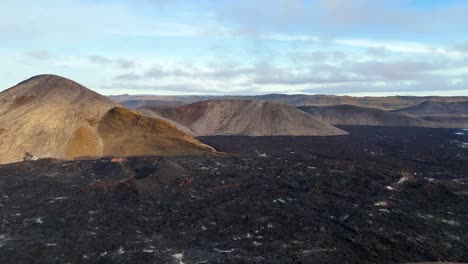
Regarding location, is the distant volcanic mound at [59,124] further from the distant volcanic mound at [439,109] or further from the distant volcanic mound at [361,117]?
the distant volcanic mound at [439,109]

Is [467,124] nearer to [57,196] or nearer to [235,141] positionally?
[235,141]

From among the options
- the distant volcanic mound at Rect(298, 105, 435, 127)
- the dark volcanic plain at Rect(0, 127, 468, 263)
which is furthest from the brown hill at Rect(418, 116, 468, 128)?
the dark volcanic plain at Rect(0, 127, 468, 263)

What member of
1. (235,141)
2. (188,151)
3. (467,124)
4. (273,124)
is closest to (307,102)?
(467,124)

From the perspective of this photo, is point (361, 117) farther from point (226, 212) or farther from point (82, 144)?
point (226, 212)

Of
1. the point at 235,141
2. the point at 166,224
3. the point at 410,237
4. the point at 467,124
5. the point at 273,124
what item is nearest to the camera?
the point at 410,237

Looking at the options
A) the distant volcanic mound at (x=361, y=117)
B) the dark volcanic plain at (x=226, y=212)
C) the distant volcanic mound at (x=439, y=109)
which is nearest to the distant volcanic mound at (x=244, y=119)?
the distant volcanic mound at (x=361, y=117)

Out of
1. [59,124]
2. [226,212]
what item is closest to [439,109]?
[59,124]
